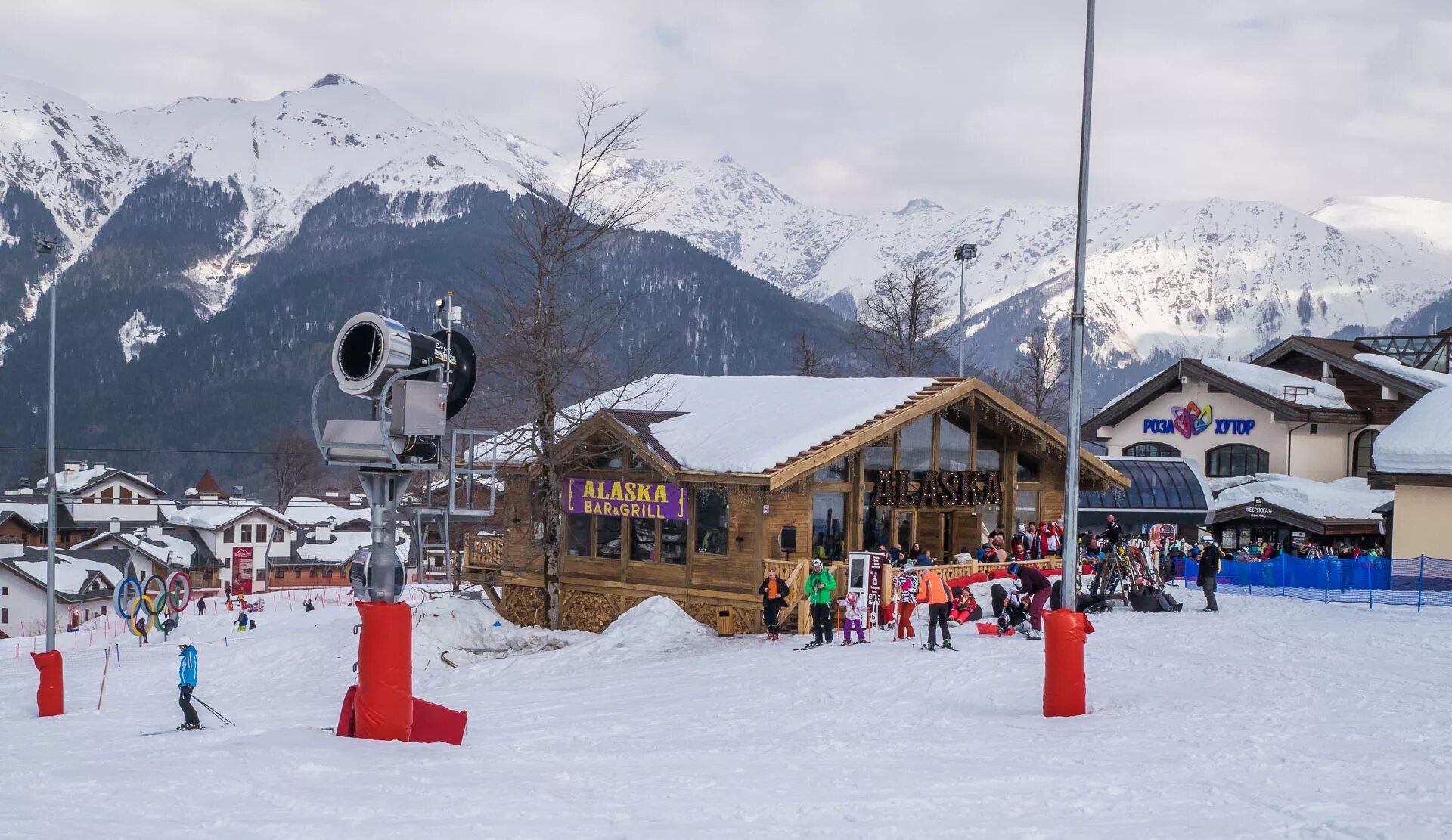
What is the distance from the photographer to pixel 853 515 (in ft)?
89.9

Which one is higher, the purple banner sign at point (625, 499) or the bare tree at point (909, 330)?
the bare tree at point (909, 330)

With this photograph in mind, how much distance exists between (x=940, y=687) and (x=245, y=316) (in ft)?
626

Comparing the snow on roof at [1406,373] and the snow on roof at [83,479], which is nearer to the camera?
the snow on roof at [1406,373]

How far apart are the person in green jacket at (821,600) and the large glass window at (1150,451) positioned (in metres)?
36.5

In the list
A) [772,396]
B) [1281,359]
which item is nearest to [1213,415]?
[1281,359]

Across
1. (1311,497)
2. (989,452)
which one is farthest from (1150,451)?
(989,452)

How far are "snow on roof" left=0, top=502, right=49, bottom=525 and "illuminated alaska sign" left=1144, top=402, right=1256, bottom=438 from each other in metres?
75.3

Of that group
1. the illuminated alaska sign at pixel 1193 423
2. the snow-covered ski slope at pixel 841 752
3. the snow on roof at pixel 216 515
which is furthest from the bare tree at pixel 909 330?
the snow on roof at pixel 216 515

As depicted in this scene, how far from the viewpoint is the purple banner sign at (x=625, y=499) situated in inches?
1030

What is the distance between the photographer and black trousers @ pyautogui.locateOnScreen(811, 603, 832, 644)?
21312 millimetres

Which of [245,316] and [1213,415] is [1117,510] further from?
[245,316]

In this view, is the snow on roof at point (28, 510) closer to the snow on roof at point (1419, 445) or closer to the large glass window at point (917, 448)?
the large glass window at point (917, 448)

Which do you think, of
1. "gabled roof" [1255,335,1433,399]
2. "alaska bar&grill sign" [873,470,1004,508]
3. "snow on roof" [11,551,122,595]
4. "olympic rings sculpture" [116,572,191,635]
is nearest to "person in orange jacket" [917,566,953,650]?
"alaska bar&grill sign" [873,470,1004,508]

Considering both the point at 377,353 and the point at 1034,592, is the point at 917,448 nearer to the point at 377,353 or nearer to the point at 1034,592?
the point at 1034,592
